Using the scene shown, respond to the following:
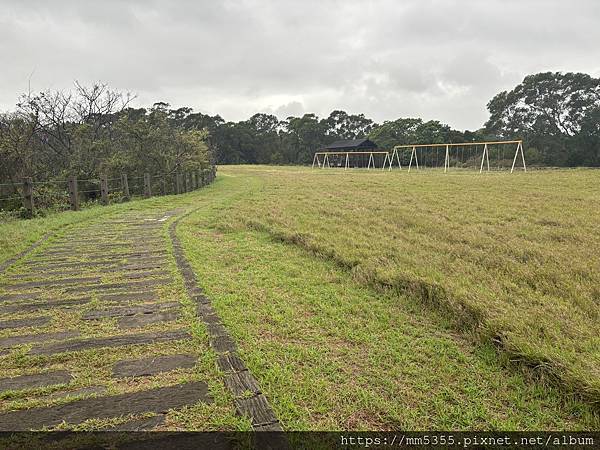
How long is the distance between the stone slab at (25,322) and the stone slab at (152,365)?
3.63 ft

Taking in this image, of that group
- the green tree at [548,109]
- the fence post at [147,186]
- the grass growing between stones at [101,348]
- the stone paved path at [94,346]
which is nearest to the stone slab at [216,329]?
the grass growing between stones at [101,348]

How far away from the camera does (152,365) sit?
2.42 metres

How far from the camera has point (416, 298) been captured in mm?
3500

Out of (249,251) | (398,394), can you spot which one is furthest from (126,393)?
(249,251)

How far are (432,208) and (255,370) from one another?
7.76 m

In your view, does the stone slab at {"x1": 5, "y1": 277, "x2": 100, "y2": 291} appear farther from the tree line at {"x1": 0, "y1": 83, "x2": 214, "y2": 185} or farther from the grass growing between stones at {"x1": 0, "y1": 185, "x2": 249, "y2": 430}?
the tree line at {"x1": 0, "y1": 83, "x2": 214, "y2": 185}

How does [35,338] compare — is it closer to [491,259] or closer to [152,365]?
[152,365]

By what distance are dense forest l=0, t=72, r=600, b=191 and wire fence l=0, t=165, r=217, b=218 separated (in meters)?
0.62

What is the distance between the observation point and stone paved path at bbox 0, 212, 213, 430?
2021 millimetres

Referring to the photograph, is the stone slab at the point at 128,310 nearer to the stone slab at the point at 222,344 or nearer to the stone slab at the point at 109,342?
the stone slab at the point at 109,342

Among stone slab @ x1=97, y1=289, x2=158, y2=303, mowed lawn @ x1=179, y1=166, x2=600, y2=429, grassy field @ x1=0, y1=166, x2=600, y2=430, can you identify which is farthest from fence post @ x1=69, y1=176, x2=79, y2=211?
stone slab @ x1=97, y1=289, x2=158, y2=303

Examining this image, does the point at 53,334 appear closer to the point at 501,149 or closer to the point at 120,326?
the point at 120,326

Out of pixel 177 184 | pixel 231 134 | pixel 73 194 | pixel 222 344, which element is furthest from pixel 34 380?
pixel 231 134

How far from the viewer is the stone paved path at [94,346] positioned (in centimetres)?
202
